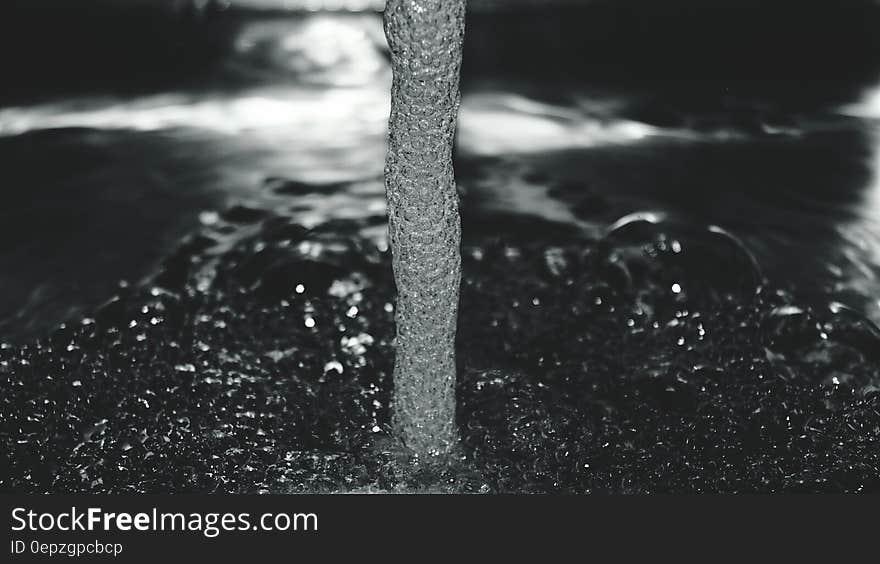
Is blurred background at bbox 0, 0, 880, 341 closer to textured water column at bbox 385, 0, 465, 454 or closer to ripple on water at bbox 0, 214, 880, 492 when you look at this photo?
ripple on water at bbox 0, 214, 880, 492

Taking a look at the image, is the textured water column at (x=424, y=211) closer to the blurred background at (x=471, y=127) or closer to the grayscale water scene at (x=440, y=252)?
the grayscale water scene at (x=440, y=252)

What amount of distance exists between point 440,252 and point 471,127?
90 cm

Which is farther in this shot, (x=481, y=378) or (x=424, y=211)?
(x=481, y=378)

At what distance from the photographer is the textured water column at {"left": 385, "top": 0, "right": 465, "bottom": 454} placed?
33.2 inches

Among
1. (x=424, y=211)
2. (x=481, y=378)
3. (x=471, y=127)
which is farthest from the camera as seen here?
(x=471, y=127)

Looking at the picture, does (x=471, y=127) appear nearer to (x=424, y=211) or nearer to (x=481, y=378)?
(x=481, y=378)

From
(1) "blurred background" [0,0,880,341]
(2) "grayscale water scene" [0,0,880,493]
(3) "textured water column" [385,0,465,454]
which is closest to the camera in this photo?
(3) "textured water column" [385,0,465,454]

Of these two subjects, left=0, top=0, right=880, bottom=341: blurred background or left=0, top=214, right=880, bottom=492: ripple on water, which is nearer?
left=0, top=214, right=880, bottom=492: ripple on water

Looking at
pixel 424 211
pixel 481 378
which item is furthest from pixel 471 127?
pixel 424 211

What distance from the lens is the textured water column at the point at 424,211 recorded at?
84 centimetres

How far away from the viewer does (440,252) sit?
0.93 meters

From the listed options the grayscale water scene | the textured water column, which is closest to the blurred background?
the grayscale water scene

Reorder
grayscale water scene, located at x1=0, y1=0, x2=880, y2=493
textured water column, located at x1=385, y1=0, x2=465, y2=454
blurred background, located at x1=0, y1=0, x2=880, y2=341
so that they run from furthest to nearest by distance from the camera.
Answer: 1. blurred background, located at x1=0, y1=0, x2=880, y2=341
2. grayscale water scene, located at x1=0, y1=0, x2=880, y2=493
3. textured water column, located at x1=385, y1=0, x2=465, y2=454

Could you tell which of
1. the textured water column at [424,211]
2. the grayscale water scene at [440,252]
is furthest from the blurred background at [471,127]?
the textured water column at [424,211]
